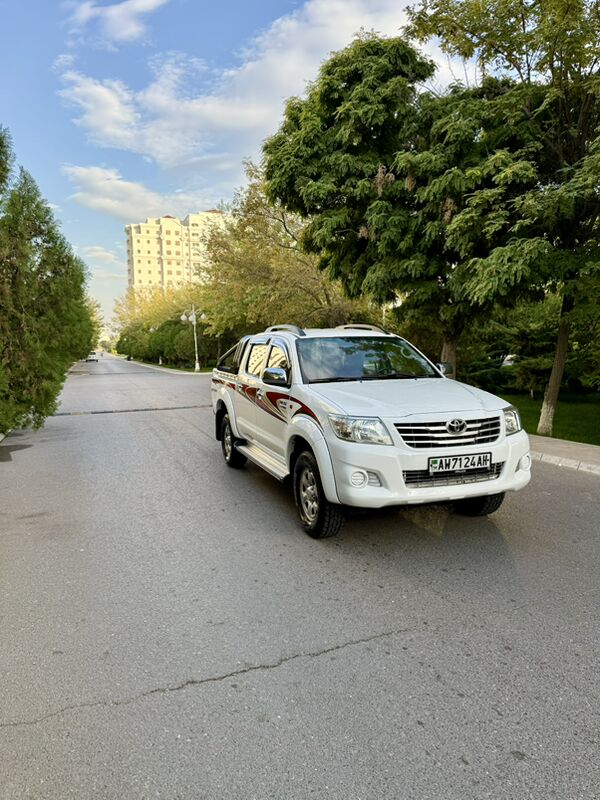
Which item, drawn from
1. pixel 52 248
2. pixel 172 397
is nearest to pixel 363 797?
pixel 52 248

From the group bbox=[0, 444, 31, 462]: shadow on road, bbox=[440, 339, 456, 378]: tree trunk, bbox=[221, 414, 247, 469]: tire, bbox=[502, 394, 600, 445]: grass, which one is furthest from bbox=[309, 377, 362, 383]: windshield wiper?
bbox=[440, 339, 456, 378]: tree trunk

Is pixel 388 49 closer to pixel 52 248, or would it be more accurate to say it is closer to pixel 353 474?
pixel 52 248

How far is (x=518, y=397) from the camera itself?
16.0m

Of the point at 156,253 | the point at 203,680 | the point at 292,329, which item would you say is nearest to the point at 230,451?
the point at 292,329

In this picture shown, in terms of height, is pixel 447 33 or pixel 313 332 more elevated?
pixel 447 33

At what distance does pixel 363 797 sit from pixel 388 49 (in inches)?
483

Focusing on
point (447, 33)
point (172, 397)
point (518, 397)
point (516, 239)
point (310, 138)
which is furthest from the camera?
point (172, 397)

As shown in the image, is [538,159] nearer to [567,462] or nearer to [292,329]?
[567,462]

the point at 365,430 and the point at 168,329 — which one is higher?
Answer: the point at 168,329

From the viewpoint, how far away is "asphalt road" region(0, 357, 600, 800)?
2.23 meters

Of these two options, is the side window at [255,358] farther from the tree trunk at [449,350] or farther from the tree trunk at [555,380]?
the tree trunk at [449,350]

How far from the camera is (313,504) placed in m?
4.82

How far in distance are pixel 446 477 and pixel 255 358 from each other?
3290mm

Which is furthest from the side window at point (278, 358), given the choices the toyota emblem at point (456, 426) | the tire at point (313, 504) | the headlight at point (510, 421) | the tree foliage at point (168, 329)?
the tree foliage at point (168, 329)
